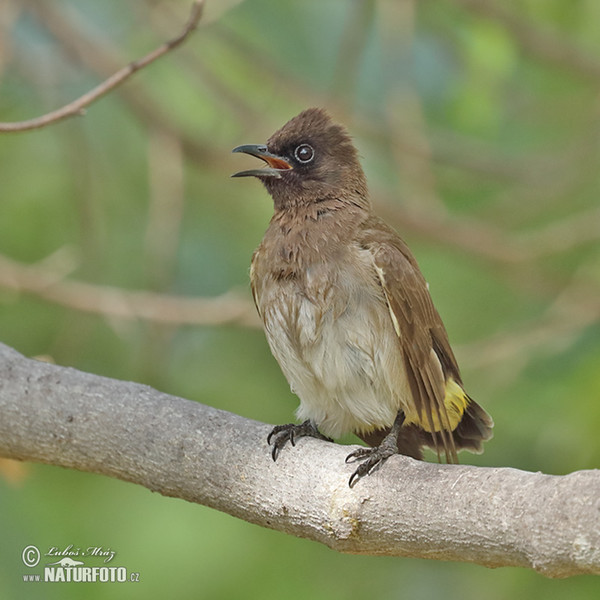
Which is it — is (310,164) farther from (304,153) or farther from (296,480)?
(296,480)

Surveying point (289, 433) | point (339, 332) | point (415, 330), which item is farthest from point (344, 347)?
point (289, 433)

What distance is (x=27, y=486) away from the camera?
5.14 m

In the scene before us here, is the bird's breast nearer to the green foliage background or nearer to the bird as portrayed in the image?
the bird

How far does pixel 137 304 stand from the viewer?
5.11 meters

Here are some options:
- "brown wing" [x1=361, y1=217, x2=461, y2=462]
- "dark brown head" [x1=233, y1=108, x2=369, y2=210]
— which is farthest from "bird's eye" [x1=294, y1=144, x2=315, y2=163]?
"brown wing" [x1=361, y1=217, x2=461, y2=462]

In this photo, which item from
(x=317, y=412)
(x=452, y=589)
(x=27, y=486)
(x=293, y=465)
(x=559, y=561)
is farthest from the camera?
(x=452, y=589)

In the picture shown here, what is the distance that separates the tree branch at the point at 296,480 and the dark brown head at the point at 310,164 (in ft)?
4.44

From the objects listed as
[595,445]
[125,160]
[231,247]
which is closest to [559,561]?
[595,445]

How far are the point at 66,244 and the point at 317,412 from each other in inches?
115

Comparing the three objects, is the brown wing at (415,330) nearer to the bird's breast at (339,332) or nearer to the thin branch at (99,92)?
the bird's breast at (339,332)

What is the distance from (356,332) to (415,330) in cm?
24

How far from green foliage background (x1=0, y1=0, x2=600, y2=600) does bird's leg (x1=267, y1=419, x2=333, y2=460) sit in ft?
3.82

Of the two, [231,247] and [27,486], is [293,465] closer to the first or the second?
[27,486]

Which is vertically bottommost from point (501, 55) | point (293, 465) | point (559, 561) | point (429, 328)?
point (559, 561)
